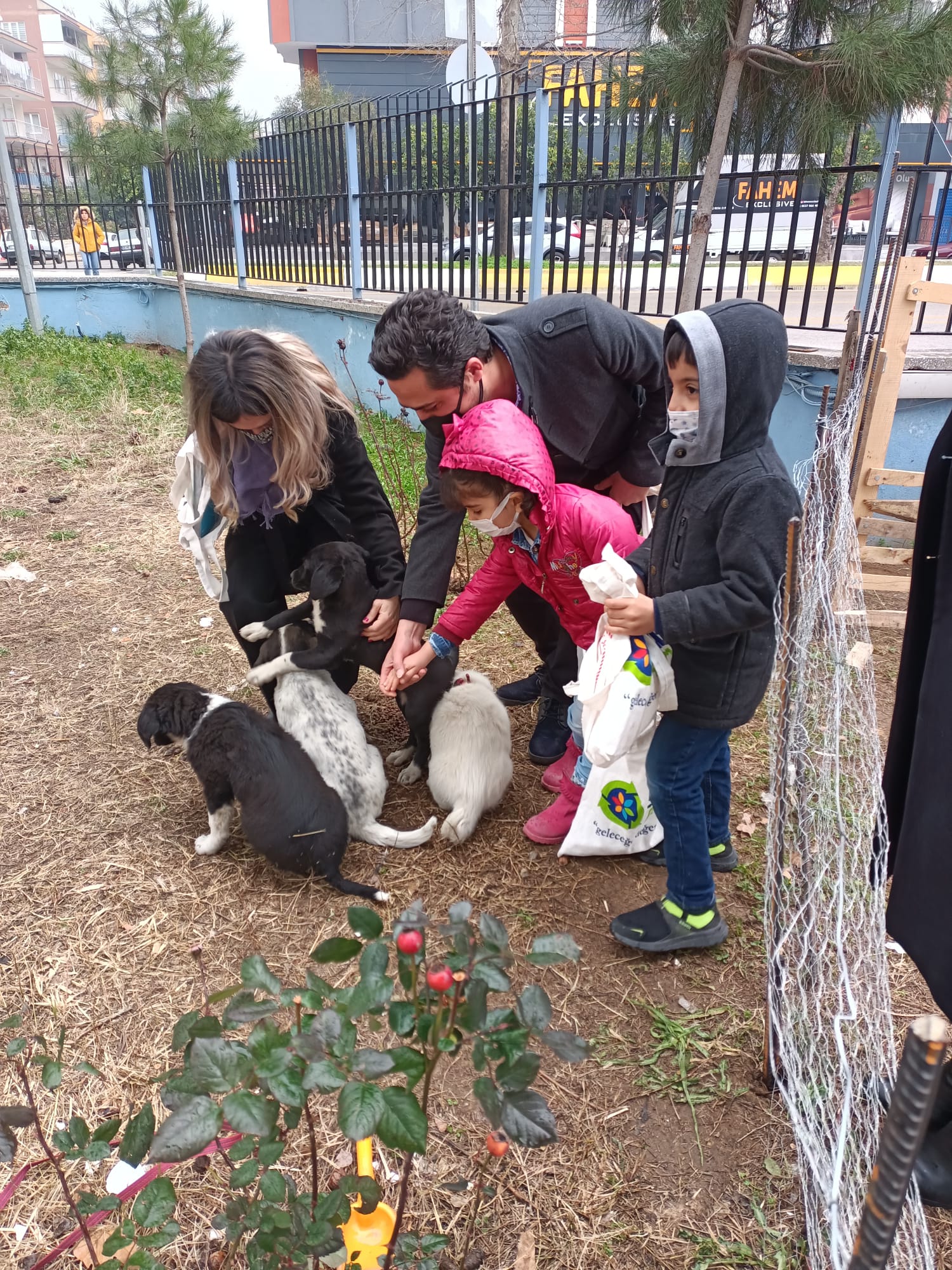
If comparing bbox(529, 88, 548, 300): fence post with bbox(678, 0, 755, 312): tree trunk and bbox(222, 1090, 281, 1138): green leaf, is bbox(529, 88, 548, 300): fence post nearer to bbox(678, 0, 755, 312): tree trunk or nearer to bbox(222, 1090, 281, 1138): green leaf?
bbox(678, 0, 755, 312): tree trunk

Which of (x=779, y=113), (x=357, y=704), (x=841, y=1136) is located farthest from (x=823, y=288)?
(x=841, y=1136)

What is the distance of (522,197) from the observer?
750 centimetres

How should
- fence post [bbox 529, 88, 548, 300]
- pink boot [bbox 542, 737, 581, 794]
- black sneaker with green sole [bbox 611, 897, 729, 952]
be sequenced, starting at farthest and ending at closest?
fence post [bbox 529, 88, 548, 300] < pink boot [bbox 542, 737, 581, 794] < black sneaker with green sole [bbox 611, 897, 729, 952]

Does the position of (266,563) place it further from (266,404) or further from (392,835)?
(392,835)

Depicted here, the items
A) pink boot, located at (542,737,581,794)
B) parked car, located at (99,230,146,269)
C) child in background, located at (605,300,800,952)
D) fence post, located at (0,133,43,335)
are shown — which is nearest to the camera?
child in background, located at (605,300,800,952)

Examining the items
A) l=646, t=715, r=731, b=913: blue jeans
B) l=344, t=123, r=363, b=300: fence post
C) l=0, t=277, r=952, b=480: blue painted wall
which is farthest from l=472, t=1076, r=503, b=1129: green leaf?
l=344, t=123, r=363, b=300: fence post

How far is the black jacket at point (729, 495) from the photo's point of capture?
1.97 meters

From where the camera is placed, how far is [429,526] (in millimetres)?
3125

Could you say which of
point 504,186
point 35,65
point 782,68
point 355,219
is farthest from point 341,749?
point 35,65

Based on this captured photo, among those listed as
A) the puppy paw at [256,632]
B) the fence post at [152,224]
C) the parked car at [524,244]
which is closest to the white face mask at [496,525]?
the puppy paw at [256,632]

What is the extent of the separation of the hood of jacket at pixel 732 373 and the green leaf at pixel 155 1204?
1794 millimetres

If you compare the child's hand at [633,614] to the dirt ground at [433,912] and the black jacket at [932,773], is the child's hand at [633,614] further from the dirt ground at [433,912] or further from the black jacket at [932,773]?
the dirt ground at [433,912]

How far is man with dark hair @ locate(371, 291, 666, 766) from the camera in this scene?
8.50ft

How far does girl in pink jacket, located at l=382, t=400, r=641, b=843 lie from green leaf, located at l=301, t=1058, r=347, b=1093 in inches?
66.9
